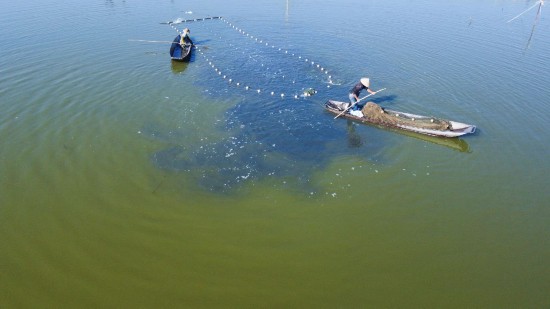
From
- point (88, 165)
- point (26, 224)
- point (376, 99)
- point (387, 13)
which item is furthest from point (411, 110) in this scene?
point (387, 13)

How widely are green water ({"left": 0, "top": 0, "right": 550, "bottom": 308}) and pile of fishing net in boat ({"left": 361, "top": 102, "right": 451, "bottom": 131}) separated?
1.64 ft

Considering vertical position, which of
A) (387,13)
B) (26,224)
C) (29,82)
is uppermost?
(387,13)

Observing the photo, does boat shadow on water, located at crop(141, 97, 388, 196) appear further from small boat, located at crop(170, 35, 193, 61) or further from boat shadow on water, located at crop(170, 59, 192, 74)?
small boat, located at crop(170, 35, 193, 61)

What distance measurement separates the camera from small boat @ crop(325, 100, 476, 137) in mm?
14367

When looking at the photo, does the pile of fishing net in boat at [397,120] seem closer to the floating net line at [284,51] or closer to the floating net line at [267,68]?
the floating net line at [267,68]

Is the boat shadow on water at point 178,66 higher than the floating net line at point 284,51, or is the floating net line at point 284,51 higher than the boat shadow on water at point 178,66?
the floating net line at point 284,51

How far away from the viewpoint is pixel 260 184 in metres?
11.7

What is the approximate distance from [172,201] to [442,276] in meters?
7.66

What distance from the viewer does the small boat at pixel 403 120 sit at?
14.4 meters

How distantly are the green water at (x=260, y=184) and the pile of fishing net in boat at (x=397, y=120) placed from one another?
50cm

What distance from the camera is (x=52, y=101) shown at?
52.0 feet

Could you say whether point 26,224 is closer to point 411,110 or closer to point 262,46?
point 411,110

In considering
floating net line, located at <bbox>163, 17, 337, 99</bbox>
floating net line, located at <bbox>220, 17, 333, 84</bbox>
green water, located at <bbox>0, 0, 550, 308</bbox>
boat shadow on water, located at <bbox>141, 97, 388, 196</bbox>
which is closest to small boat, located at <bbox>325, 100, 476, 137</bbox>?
green water, located at <bbox>0, 0, 550, 308</bbox>

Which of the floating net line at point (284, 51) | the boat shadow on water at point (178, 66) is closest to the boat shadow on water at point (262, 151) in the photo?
the floating net line at point (284, 51)
